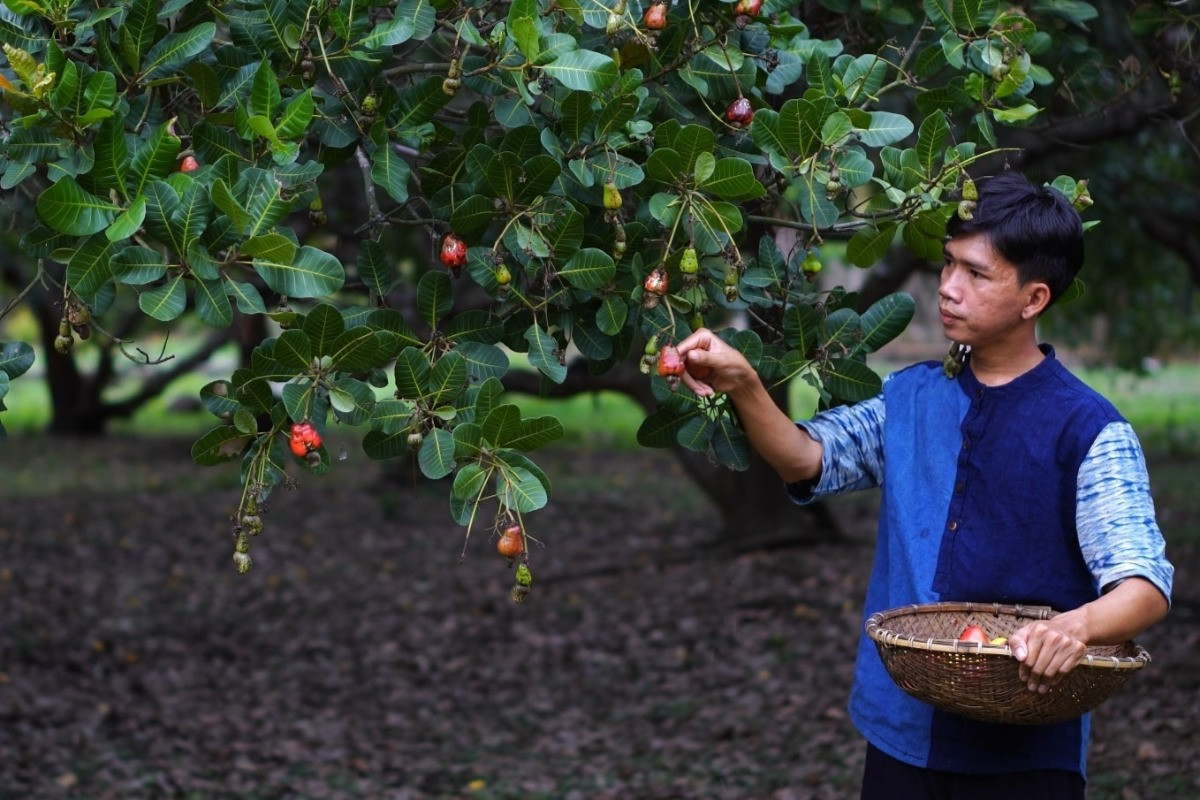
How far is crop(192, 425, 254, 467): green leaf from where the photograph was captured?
2.18m

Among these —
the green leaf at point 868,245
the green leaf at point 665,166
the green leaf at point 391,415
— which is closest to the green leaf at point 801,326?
the green leaf at point 868,245

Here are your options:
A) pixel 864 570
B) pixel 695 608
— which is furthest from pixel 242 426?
pixel 864 570

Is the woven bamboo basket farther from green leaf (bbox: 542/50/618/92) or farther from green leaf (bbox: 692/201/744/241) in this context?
green leaf (bbox: 542/50/618/92)

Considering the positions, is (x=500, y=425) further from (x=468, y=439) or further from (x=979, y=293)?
(x=979, y=293)

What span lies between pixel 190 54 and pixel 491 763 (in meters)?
3.48

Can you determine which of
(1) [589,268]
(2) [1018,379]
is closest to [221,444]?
(1) [589,268]

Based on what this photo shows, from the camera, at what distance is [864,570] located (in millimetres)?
7430

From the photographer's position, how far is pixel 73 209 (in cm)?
200

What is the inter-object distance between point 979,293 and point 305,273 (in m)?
1.11

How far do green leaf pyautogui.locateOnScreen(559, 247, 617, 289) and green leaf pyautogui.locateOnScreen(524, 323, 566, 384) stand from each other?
0.12 m

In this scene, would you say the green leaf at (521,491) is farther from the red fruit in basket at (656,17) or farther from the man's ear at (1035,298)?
the man's ear at (1035,298)

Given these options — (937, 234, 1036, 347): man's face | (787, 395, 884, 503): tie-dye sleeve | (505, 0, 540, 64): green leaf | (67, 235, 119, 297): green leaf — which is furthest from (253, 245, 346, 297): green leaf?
(937, 234, 1036, 347): man's face

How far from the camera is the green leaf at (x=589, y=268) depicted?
7.21 feet

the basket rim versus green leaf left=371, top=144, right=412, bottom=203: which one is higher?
green leaf left=371, top=144, right=412, bottom=203
